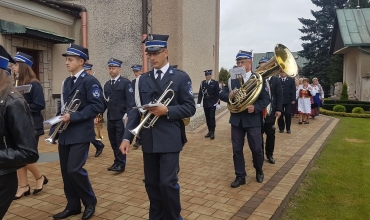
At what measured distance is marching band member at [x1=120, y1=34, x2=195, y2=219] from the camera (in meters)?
3.35

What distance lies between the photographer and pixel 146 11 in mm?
12016

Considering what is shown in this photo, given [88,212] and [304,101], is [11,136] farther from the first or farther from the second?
[304,101]

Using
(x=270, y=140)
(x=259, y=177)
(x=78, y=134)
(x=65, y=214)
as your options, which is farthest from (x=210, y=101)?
(x=65, y=214)

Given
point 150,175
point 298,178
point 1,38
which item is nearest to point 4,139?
point 150,175

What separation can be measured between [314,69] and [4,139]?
40.5 metres

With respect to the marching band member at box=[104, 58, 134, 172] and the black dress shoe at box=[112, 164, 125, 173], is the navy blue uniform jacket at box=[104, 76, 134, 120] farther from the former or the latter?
the black dress shoe at box=[112, 164, 125, 173]

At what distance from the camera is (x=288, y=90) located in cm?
1118

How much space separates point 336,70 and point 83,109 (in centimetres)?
3531

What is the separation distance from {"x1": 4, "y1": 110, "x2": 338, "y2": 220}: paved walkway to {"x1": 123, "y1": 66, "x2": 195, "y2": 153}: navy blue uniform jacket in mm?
1194

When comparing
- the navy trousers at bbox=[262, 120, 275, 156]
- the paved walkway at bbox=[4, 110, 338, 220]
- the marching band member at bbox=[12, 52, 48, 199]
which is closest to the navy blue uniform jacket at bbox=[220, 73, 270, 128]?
the paved walkway at bbox=[4, 110, 338, 220]

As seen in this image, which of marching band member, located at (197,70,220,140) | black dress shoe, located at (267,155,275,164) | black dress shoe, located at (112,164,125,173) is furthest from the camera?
marching band member, located at (197,70,220,140)

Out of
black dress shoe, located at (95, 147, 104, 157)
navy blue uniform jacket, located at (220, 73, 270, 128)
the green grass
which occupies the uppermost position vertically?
navy blue uniform jacket, located at (220, 73, 270, 128)

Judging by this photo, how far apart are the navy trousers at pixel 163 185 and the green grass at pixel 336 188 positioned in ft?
5.57

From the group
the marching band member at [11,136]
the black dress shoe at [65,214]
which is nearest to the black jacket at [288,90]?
the black dress shoe at [65,214]
